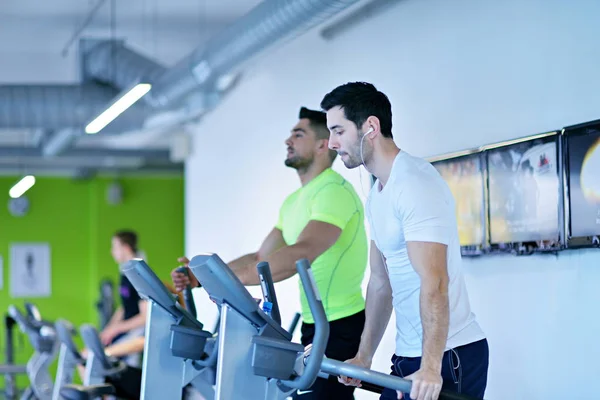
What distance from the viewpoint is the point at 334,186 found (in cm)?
368

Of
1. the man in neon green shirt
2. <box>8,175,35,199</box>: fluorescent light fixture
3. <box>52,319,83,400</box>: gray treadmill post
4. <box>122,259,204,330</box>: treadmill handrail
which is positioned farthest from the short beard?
<box>8,175,35,199</box>: fluorescent light fixture

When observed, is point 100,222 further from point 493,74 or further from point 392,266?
point 392,266

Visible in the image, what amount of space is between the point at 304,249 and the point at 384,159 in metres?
0.84

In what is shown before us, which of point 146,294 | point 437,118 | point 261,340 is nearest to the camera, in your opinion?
point 261,340

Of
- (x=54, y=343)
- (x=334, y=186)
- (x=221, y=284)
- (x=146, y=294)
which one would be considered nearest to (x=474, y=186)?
(x=334, y=186)

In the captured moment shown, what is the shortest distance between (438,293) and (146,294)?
1.32m

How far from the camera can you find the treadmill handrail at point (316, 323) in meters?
2.44

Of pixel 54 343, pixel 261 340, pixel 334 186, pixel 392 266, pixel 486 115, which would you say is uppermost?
pixel 486 115

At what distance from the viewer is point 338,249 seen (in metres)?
3.60

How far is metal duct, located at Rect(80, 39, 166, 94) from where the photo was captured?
23.3 ft

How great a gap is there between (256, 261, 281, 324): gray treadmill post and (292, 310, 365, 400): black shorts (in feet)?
2.31

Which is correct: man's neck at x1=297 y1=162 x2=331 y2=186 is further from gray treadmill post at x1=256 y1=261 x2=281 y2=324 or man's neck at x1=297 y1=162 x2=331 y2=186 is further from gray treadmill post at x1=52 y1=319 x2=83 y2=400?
gray treadmill post at x1=52 y1=319 x2=83 y2=400

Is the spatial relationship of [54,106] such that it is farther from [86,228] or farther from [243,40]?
[86,228]

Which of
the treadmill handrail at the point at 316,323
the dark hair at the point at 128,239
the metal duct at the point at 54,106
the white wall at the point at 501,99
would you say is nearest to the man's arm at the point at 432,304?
the treadmill handrail at the point at 316,323
